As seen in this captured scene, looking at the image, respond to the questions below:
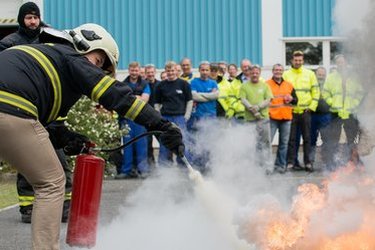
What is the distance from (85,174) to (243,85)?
7.80m

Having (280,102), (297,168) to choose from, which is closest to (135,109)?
(280,102)

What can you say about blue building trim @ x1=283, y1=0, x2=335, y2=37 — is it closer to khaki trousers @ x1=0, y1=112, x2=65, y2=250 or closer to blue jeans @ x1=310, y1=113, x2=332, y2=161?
blue jeans @ x1=310, y1=113, x2=332, y2=161

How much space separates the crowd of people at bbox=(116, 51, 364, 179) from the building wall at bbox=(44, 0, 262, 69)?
→ 207 inches

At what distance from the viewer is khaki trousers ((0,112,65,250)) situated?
5.36 metres

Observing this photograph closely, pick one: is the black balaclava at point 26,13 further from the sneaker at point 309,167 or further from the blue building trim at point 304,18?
the blue building trim at point 304,18

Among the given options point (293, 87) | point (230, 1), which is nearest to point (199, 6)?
point (230, 1)

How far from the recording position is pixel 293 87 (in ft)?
46.2

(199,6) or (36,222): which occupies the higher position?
(199,6)

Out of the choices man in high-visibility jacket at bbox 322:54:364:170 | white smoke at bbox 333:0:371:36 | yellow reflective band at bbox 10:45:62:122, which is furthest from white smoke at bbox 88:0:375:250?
man in high-visibility jacket at bbox 322:54:364:170

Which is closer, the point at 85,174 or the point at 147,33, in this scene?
the point at 85,174

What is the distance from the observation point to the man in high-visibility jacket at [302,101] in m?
14.0

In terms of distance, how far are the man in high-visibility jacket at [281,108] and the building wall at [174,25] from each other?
5887mm

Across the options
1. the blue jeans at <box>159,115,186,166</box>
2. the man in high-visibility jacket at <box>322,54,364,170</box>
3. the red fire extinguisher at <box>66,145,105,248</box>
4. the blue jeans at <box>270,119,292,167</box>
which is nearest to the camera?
the red fire extinguisher at <box>66,145,105,248</box>

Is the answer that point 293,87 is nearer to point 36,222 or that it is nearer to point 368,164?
point 368,164
